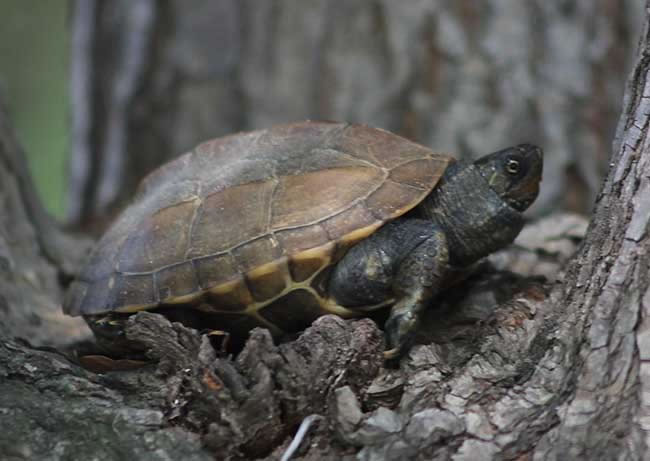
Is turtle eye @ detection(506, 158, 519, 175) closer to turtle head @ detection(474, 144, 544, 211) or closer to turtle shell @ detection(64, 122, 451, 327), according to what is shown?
turtle head @ detection(474, 144, 544, 211)

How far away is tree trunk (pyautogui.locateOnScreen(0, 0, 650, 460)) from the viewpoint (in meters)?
1.45

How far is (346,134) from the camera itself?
6.77ft

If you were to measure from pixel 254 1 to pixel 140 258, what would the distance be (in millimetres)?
2251

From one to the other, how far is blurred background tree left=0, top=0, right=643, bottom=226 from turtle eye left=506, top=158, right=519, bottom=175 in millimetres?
1427

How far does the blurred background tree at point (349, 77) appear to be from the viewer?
131 inches

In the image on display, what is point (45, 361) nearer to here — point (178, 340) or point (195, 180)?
point (178, 340)

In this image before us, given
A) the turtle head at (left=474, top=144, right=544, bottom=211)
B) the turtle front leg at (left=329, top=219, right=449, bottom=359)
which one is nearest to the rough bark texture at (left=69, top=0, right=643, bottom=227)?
the turtle head at (left=474, top=144, right=544, bottom=211)

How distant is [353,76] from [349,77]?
0.08 ft

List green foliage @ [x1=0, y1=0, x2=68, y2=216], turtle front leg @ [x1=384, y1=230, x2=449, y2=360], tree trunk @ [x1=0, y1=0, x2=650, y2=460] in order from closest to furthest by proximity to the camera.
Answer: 1. tree trunk @ [x1=0, y1=0, x2=650, y2=460]
2. turtle front leg @ [x1=384, y1=230, x2=449, y2=360]
3. green foliage @ [x1=0, y1=0, x2=68, y2=216]

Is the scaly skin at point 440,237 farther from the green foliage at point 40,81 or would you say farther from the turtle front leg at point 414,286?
the green foliage at point 40,81

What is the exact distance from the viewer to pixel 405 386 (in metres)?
1.63

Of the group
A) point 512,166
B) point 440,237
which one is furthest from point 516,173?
point 440,237

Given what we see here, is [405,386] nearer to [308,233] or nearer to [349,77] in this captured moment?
[308,233]

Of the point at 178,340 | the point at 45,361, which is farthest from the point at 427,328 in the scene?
the point at 45,361
